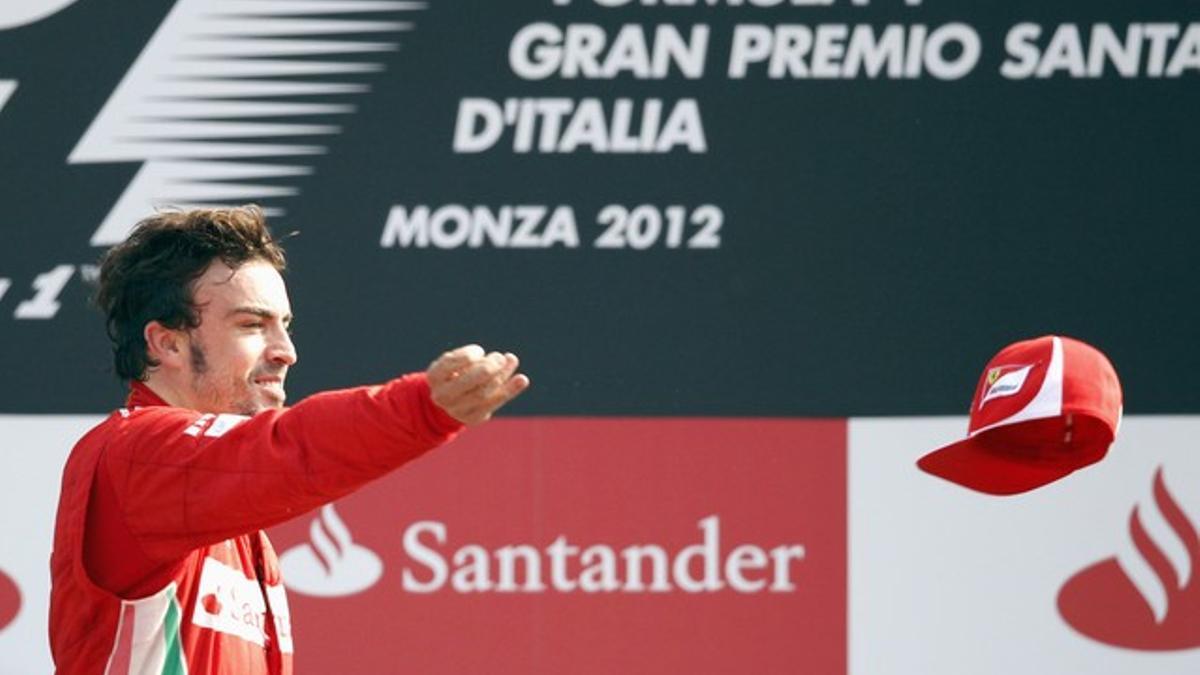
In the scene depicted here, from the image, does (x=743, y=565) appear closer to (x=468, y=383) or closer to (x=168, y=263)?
(x=168, y=263)

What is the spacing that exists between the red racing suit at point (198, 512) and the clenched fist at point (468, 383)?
0.02 m

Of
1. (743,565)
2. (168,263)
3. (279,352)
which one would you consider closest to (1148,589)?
(743,565)

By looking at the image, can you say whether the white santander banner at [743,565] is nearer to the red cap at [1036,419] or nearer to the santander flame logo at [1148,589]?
the santander flame logo at [1148,589]

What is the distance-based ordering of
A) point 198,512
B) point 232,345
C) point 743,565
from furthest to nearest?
point 743,565 → point 232,345 → point 198,512

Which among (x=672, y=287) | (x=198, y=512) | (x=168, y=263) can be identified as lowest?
(x=198, y=512)

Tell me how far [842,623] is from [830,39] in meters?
1.13

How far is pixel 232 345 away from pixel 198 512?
0.40m

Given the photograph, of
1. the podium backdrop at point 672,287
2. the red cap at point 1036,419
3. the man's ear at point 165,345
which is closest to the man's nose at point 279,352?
the man's ear at point 165,345

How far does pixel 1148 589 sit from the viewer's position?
4199 mm

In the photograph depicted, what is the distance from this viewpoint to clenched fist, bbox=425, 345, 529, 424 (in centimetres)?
206

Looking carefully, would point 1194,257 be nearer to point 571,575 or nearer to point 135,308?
point 571,575

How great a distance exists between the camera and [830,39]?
4.28 metres

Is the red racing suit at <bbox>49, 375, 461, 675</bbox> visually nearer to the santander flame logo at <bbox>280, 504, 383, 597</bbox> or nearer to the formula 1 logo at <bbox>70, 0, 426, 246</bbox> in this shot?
the santander flame logo at <bbox>280, 504, 383, 597</bbox>

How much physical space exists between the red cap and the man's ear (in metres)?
1.00
